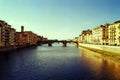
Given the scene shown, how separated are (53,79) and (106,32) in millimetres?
102475

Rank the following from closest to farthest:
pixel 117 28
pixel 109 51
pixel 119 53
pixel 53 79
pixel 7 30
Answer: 1. pixel 53 79
2. pixel 119 53
3. pixel 109 51
4. pixel 117 28
5. pixel 7 30

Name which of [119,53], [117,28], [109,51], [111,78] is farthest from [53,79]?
[117,28]

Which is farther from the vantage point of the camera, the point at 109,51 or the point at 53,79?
the point at 109,51

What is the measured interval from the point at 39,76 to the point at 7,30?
9801 centimetres

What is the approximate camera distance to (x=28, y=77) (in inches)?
1601

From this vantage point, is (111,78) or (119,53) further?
(119,53)

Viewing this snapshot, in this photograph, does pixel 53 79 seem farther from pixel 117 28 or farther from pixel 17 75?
pixel 117 28

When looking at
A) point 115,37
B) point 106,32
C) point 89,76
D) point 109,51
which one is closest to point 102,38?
point 106,32

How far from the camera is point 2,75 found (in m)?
42.8

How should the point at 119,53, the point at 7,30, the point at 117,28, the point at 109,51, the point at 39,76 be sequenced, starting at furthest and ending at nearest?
the point at 7,30
the point at 117,28
the point at 109,51
the point at 119,53
the point at 39,76

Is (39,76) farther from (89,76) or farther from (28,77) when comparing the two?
(89,76)

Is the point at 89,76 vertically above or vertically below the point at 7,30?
below

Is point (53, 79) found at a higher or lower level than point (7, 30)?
lower

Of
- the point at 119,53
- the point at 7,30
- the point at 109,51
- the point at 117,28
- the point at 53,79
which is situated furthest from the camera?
the point at 7,30
